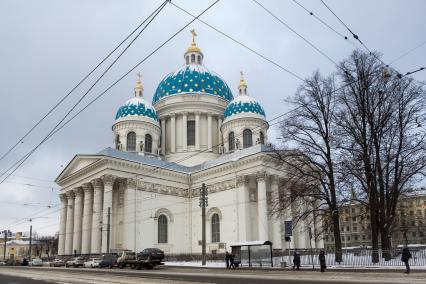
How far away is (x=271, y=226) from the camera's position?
46938 mm

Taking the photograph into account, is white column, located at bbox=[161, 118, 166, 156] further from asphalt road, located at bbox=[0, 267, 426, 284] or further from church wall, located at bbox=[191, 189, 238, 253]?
asphalt road, located at bbox=[0, 267, 426, 284]

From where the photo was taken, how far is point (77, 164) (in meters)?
51.8

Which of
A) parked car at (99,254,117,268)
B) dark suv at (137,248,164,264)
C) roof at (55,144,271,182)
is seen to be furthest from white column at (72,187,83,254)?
dark suv at (137,248,164,264)

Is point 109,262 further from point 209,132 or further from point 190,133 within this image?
point 209,132

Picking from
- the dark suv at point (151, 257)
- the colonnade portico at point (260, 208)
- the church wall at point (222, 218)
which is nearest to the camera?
the dark suv at point (151, 257)

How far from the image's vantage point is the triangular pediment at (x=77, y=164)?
4858cm

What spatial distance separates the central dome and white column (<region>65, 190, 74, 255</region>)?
19430mm

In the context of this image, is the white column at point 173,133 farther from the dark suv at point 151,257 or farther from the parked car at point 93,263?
the dark suv at point 151,257

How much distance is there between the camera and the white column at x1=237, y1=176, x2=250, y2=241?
46.0m

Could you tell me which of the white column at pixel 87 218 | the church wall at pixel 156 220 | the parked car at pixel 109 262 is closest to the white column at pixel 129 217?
the church wall at pixel 156 220

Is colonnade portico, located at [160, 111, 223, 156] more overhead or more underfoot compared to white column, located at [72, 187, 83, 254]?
more overhead

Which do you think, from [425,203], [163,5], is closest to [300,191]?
[163,5]

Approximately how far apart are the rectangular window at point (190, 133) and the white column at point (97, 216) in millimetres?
16701

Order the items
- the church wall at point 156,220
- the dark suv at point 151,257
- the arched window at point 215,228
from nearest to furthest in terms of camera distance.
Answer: the dark suv at point 151,257 → the church wall at point 156,220 → the arched window at point 215,228
